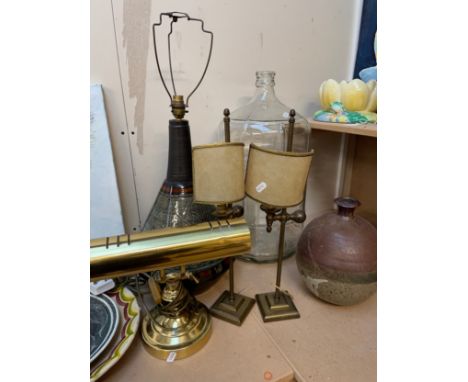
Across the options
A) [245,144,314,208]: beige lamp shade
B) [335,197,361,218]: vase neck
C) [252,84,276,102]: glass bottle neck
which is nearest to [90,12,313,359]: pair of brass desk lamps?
[245,144,314,208]: beige lamp shade

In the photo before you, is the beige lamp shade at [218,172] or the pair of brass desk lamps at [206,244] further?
the beige lamp shade at [218,172]

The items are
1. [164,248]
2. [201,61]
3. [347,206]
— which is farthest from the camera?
[201,61]

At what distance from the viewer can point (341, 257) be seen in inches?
19.6

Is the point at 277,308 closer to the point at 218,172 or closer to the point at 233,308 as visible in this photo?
the point at 233,308

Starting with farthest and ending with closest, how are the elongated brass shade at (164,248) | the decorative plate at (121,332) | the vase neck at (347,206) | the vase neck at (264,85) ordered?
the vase neck at (264,85), the vase neck at (347,206), the decorative plate at (121,332), the elongated brass shade at (164,248)

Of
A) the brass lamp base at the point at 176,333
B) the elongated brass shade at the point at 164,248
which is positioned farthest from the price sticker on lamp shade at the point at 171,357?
the elongated brass shade at the point at 164,248

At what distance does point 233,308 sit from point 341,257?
8.9 inches

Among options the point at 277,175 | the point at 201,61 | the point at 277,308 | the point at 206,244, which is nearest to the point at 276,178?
the point at 277,175

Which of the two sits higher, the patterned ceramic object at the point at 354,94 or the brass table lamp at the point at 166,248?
the patterned ceramic object at the point at 354,94

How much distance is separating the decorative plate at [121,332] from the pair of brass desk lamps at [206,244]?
0.02m

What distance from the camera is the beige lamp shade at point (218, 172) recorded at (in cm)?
41

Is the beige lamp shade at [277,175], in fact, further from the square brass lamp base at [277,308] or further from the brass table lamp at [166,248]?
the square brass lamp base at [277,308]

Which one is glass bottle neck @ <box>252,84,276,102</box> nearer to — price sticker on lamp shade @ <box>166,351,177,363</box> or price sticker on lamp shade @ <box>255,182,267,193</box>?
price sticker on lamp shade @ <box>255,182,267,193</box>

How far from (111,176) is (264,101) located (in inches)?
15.6
